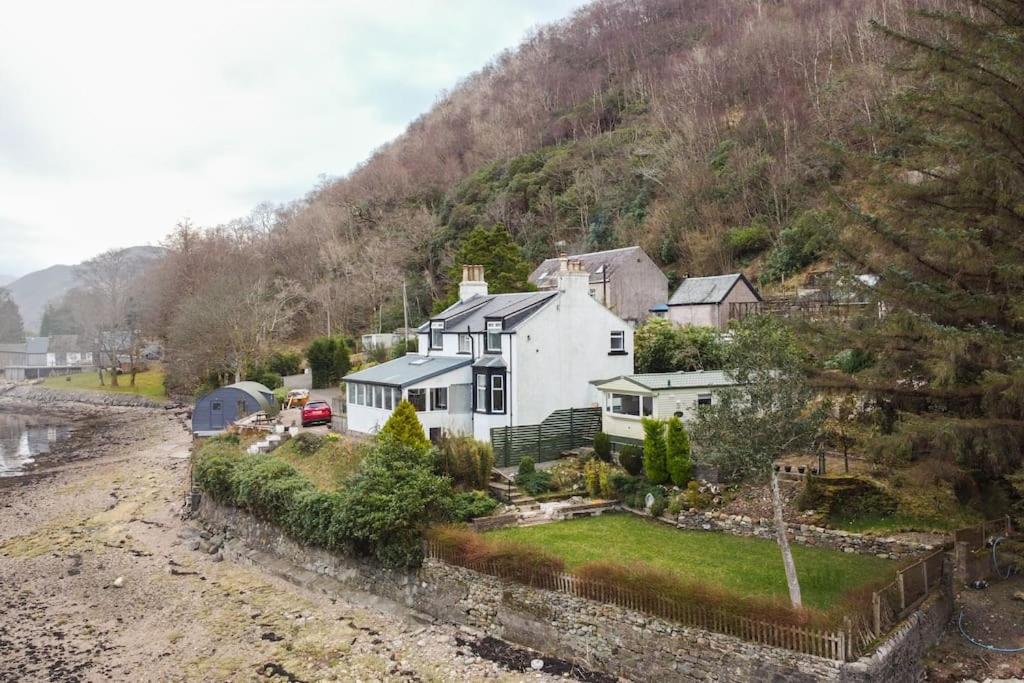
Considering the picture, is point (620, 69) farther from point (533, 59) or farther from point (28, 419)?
point (28, 419)

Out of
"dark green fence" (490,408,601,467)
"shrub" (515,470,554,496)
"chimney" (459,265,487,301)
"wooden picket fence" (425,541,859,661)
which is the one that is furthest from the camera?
"chimney" (459,265,487,301)

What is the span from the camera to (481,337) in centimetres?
3203

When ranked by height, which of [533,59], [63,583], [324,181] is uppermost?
[533,59]

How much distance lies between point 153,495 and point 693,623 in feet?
100

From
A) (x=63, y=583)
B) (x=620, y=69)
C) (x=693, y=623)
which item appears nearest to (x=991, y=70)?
(x=693, y=623)

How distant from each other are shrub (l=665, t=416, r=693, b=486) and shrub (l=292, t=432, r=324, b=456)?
54.3 feet

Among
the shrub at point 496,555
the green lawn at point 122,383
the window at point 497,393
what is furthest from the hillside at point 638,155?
the green lawn at point 122,383

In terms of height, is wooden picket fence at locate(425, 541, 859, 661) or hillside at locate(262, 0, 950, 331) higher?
hillside at locate(262, 0, 950, 331)

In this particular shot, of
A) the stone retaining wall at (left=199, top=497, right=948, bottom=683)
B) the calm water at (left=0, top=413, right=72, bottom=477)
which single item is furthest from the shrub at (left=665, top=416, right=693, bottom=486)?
the calm water at (left=0, top=413, right=72, bottom=477)

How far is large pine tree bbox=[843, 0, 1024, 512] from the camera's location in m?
14.3

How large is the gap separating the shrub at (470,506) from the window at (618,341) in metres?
11.5

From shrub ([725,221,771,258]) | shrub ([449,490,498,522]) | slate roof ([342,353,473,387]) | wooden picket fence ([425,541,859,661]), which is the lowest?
wooden picket fence ([425,541,859,661])

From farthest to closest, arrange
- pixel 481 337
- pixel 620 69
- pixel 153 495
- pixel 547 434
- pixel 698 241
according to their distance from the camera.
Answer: pixel 620 69
pixel 698 241
pixel 153 495
pixel 481 337
pixel 547 434

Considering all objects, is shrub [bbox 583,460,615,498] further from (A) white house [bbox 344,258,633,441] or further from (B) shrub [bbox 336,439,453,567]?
(B) shrub [bbox 336,439,453,567]
